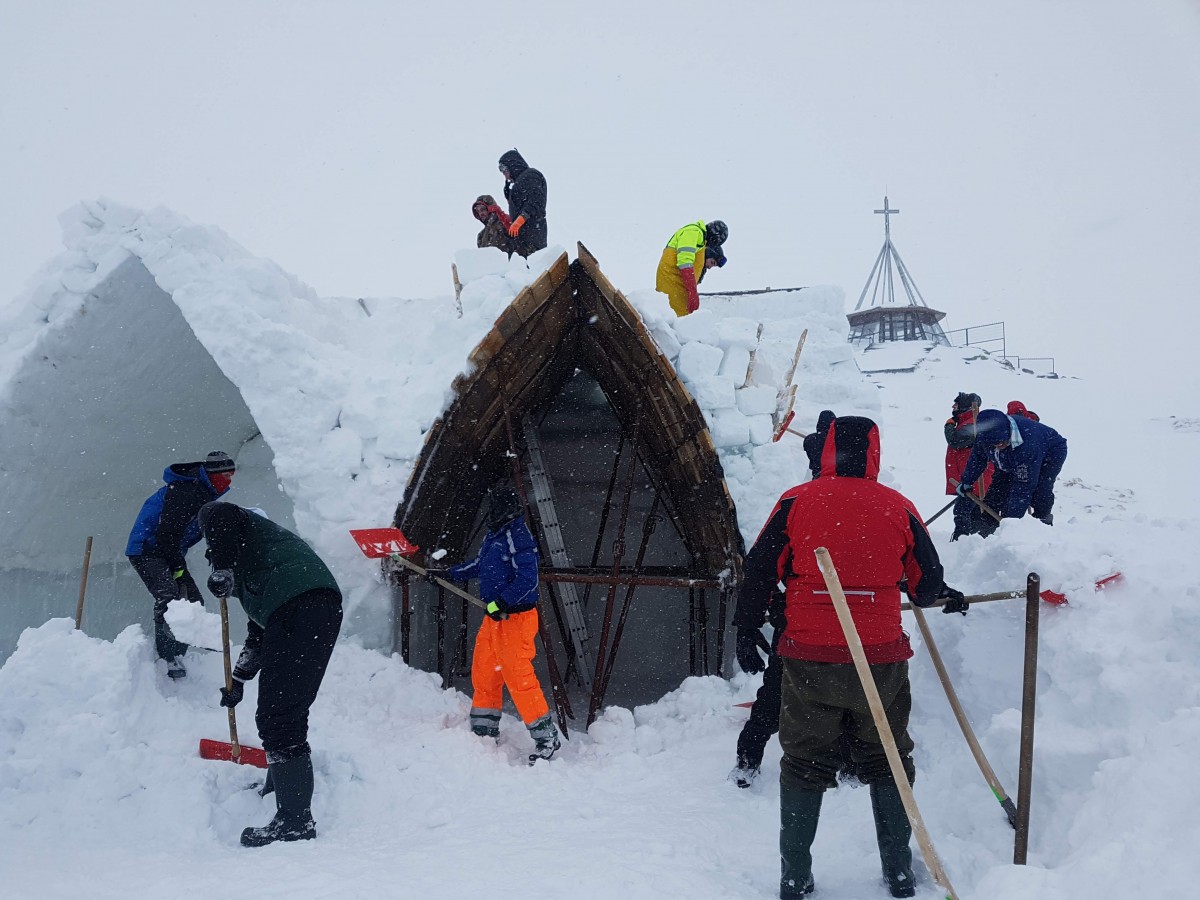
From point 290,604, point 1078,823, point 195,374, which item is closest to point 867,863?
point 1078,823

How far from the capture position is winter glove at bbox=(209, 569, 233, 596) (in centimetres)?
306

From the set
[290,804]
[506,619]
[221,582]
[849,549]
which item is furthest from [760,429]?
[290,804]

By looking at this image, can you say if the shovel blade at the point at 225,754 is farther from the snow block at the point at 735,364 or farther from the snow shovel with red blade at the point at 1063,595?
the snow block at the point at 735,364

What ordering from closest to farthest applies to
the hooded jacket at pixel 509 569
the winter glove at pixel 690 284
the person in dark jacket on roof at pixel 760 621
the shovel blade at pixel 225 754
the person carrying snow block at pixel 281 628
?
1. the person in dark jacket on roof at pixel 760 621
2. the person carrying snow block at pixel 281 628
3. the shovel blade at pixel 225 754
4. the hooded jacket at pixel 509 569
5. the winter glove at pixel 690 284

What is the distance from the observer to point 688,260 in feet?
20.9

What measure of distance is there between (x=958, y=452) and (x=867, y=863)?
172 inches

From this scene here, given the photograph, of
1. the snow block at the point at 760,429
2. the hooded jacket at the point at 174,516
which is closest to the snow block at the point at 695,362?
the snow block at the point at 760,429

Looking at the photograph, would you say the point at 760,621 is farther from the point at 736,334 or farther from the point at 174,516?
the point at 736,334

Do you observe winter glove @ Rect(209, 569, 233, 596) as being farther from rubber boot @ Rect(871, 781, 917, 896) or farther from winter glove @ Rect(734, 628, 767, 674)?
rubber boot @ Rect(871, 781, 917, 896)

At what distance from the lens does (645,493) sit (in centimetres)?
768

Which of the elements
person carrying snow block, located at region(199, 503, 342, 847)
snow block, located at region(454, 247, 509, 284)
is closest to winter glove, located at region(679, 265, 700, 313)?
snow block, located at region(454, 247, 509, 284)

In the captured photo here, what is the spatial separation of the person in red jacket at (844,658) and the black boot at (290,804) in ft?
5.98

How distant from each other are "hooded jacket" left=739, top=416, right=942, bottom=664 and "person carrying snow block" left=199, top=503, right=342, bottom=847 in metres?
1.80

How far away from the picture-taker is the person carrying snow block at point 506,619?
13.8 feet
